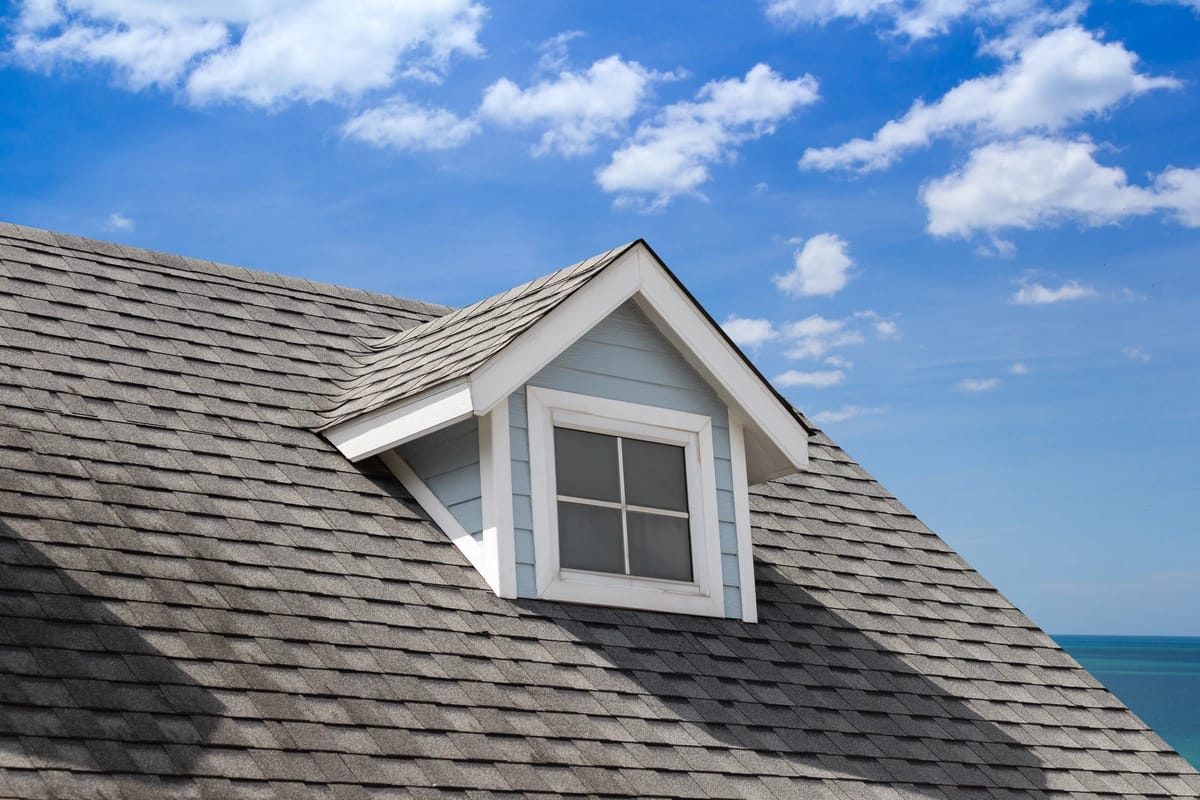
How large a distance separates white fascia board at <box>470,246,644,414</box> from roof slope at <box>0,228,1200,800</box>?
0.81 meters

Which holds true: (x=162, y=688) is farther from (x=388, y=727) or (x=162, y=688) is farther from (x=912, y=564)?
(x=912, y=564)

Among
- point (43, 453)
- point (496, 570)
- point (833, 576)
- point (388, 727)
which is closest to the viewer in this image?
point (388, 727)

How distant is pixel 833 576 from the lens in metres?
8.98

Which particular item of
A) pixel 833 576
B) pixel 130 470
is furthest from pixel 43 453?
pixel 833 576

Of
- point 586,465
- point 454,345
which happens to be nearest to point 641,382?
point 586,465

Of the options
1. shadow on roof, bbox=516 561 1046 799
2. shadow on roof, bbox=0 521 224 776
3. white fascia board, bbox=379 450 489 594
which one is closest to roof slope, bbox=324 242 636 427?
white fascia board, bbox=379 450 489 594

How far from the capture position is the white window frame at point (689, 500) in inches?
294

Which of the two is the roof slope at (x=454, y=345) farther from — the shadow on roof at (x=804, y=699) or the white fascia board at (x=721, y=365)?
the shadow on roof at (x=804, y=699)

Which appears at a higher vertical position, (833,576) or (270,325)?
(270,325)

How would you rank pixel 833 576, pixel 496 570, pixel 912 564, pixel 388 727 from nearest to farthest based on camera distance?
1. pixel 388 727
2. pixel 496 570
3. pixel 833 576
4. pixel 912 564

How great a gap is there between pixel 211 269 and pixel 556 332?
9.15 ft

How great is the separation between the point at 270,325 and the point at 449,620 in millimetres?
2879

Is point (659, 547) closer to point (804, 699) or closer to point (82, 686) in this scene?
point (804, 699)

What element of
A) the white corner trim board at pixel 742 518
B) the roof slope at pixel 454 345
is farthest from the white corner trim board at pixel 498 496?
the white corner trim board at pixel 742 518
